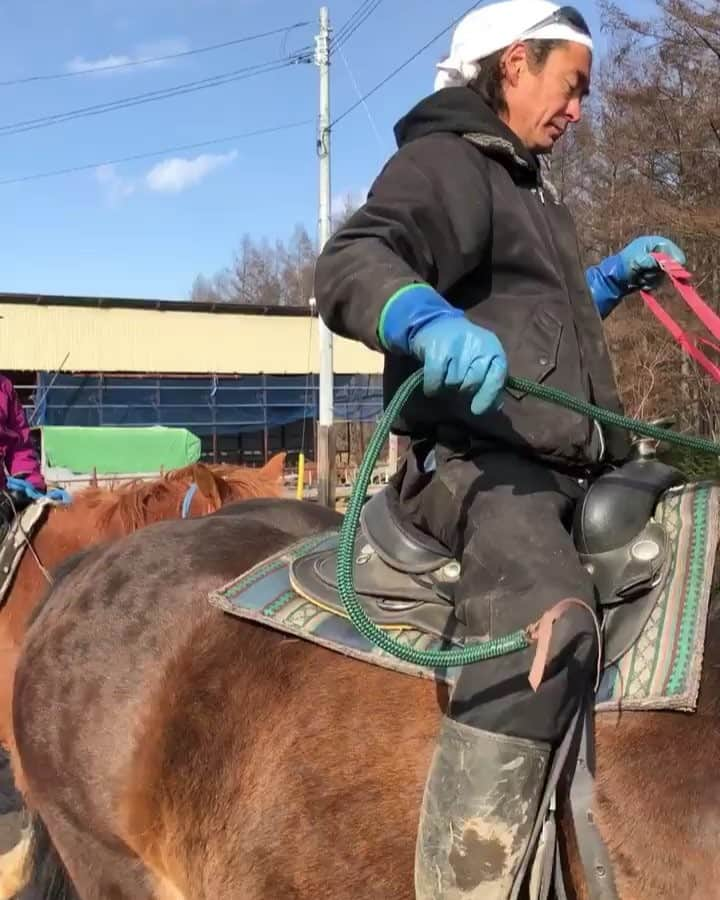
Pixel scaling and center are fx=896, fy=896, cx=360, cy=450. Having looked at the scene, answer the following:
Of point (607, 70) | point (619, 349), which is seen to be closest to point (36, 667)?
point (619, 349)

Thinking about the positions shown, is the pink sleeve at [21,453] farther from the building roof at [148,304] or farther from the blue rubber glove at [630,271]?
the building roof at [148,304]

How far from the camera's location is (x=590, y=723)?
164cm

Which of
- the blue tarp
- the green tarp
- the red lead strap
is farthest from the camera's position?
the blue tarp

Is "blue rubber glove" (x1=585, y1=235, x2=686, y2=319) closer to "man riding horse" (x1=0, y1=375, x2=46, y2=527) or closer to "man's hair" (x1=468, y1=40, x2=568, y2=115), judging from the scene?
"man's hair" (x1=468, y1=40, x2=568, y2=115)

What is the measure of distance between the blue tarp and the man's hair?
21.1 m

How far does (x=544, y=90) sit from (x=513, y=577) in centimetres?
102

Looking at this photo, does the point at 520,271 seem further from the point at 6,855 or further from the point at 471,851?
the point at 6,855

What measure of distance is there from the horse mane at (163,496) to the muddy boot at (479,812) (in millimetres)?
2352

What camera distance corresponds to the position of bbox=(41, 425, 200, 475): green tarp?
53.0 feet

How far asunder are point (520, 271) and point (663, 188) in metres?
14.5

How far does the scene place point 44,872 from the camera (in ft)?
8.87

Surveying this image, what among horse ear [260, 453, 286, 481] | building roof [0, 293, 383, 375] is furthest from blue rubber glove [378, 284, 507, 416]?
building roof [0, 293, 383, 375]

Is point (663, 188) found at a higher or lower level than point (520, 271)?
higher

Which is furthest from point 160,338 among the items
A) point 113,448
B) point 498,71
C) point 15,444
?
point 498,71
